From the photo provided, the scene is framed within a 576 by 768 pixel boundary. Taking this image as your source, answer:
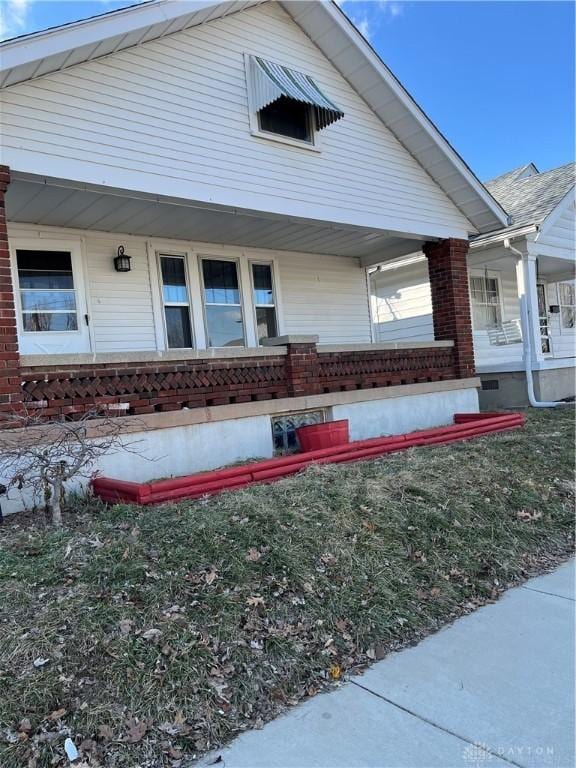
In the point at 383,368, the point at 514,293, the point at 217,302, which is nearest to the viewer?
the point at 383,368

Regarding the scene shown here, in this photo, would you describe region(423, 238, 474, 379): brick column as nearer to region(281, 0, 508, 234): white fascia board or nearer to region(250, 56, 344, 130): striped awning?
region(281, 0, 508, 234): white fascia board

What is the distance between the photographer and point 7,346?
16.8ft

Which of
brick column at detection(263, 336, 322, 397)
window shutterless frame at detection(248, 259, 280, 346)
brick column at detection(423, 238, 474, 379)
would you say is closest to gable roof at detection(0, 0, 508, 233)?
brick column at detection(423, 238, 474, 379)

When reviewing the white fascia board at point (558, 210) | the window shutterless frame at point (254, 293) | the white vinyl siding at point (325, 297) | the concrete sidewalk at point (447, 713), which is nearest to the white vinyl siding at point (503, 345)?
the white fascia board at point (558, 210)

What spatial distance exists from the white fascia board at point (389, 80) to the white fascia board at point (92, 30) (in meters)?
1.77

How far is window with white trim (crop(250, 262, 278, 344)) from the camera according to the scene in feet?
31.9

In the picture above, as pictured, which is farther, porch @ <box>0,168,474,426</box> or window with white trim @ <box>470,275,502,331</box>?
window with white trim @ <box>470,275,502,331</box>

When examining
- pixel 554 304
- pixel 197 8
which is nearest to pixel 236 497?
pixel 197 8

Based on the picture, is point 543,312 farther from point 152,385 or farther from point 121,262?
point 152,385

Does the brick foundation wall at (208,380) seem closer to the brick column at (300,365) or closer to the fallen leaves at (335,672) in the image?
the brick column at (300,365)

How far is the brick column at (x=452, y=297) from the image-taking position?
31.1 feet

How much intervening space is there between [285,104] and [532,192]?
792cm

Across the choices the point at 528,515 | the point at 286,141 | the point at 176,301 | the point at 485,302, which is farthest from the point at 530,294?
the point at 528,515

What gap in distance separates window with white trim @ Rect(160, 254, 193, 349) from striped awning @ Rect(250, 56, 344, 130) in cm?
268
